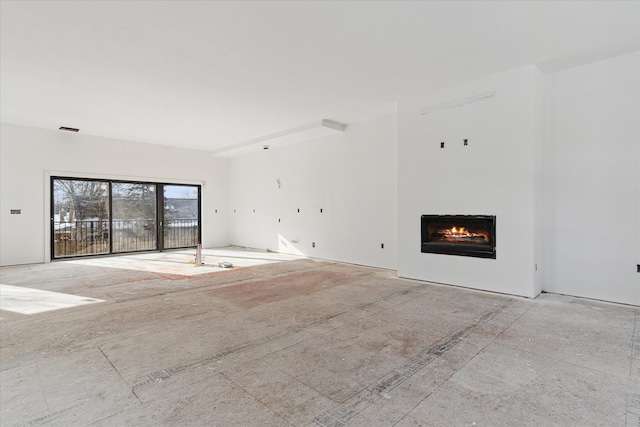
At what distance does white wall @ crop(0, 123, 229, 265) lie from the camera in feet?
22.6

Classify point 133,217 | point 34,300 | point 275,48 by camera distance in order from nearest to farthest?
point 275,48 < point 34,300 < point 133,217

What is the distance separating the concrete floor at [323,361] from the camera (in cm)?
192

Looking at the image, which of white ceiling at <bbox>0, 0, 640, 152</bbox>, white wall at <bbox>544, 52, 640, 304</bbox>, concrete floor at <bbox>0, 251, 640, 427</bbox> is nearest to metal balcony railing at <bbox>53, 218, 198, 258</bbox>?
white ceiling at <bbox>0, 0, 640, 152</bbox>

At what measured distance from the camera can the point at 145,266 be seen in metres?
6.93

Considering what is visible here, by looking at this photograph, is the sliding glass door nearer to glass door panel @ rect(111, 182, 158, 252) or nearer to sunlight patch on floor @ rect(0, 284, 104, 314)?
glass door panel @ rect(111, 182, 158, 252)

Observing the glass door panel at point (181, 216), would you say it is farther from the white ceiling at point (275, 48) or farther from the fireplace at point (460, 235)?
the fireplace at point (460, 235)

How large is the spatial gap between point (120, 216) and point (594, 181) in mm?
10104

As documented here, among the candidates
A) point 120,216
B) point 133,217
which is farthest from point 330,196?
point 120,216

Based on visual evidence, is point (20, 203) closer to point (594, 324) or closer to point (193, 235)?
point (193, 235)

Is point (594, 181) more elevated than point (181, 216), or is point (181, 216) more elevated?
point (594, 181)

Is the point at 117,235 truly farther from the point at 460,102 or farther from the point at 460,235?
the point at 460,102

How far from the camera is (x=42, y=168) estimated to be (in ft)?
23.9

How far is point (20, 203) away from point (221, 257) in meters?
4.49

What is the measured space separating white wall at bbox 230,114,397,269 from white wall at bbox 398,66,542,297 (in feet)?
2.80
